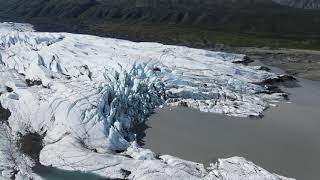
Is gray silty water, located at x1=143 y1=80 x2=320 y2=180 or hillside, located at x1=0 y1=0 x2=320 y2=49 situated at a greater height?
gray silty water, located at x1=143 y1=80 x2=320 y2=180

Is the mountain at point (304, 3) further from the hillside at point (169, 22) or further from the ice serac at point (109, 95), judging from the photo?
the ice serac at point (109, 95)

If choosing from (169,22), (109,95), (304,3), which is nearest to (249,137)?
(109,95)

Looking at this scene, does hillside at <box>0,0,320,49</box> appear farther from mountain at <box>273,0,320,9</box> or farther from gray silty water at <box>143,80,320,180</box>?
mountain at <box>273,0,320,9</box>

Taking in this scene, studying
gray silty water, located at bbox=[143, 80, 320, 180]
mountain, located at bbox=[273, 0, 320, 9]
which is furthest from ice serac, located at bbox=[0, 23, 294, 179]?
mountain, located at bbox=[273, 0, 320, 9]

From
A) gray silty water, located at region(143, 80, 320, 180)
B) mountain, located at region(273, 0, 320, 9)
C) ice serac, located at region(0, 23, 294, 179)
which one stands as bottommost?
mountain, located at region(273, 0, 320, 9)

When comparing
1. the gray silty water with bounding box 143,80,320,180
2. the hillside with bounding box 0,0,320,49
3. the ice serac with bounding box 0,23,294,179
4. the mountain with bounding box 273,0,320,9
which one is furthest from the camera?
the mountain with bounding box 273,0,320,9

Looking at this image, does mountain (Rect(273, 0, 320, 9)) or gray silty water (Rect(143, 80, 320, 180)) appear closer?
gray silty water (Rect(143, 80, 320, 180))

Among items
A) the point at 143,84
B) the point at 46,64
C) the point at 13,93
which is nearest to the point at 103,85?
the point at 143,84
